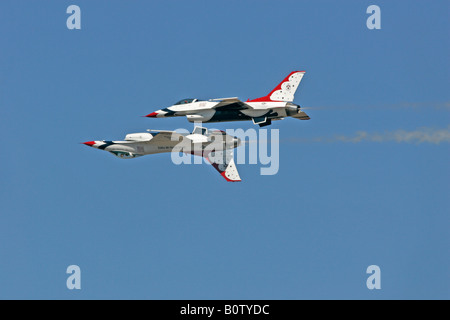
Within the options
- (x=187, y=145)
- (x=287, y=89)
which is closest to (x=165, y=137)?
(x=187, y=145)

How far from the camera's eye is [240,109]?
188 feet

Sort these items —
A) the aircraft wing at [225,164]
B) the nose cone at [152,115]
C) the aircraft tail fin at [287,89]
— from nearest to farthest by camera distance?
the nose cone at [152,115]
the aircraft tail fin at [287,89]
the aircraft wing at [225,164]

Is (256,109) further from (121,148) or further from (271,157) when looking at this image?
(121,148)

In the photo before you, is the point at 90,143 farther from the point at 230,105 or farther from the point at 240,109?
the point at 240,109

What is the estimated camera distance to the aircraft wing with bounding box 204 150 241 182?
59875mm

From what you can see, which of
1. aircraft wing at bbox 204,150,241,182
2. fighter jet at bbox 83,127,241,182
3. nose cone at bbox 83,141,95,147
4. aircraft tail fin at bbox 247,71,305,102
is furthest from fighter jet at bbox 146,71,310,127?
nose cone at bbox 83,141,95,147

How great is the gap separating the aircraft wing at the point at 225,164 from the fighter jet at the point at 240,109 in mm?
3047

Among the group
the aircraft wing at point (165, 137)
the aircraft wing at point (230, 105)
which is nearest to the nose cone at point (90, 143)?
the aircraft wing at point (165, 137)

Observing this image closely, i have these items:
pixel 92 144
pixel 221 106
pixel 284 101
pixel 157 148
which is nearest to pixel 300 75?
pixel 284 101

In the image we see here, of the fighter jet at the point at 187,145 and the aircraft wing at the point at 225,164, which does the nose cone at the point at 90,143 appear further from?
the aircraft wing at the point at 225,164

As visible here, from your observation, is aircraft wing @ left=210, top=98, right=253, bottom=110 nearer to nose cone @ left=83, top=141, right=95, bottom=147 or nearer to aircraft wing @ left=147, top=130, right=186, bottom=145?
aircraft wing @ left=147, top=130, right=186, bottom=145

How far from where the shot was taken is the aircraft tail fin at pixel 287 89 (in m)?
58.7

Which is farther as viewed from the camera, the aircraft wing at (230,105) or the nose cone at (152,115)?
the nose cone at (152,115)

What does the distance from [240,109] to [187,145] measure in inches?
168
